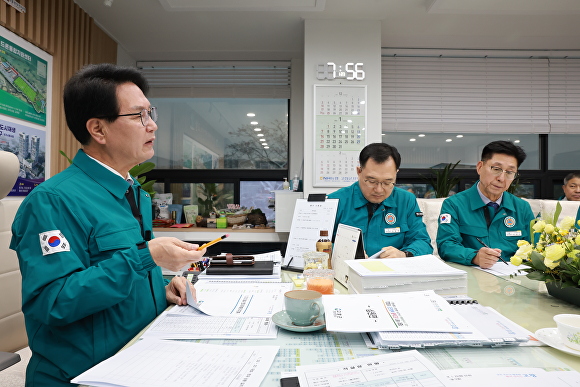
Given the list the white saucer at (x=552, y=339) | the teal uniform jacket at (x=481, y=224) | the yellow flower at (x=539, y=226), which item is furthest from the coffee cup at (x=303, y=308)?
the teal uniform jacket at (x=481, y=224)

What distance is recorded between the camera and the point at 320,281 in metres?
1.13

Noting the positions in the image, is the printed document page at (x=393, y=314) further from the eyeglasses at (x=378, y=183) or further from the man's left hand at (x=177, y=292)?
the eyeglasses at (x=378, y=183)

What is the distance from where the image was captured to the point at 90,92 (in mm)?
1101

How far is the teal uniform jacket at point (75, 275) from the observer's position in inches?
32.8

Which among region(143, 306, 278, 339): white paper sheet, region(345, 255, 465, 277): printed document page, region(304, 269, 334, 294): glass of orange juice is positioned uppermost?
region(345, 255, 465, 277): printed document page

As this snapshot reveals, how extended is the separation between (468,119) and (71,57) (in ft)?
13.7

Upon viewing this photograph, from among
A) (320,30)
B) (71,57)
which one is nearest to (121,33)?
(71,57)

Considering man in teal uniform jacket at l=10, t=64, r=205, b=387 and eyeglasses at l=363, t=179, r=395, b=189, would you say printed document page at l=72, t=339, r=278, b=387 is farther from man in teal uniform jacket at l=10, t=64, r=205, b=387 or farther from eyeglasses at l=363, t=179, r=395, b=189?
eyeglasses at l=363, t=179, r=395, b=189

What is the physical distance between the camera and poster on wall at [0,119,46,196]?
96.1 inches

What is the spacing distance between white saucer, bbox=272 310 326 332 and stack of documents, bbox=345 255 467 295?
27cm

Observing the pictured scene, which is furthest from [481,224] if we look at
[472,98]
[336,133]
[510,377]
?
[472,98]

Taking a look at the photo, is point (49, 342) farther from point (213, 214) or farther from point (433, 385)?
point (213, 214)

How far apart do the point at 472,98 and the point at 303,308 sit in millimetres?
4050

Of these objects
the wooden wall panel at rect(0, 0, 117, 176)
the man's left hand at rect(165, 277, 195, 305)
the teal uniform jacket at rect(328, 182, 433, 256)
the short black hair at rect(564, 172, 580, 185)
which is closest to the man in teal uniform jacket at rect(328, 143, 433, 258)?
the teal uniform jacket at rect(328, 182, 433, 256)
